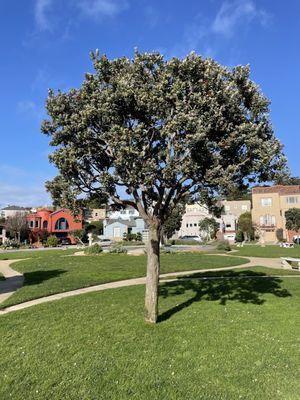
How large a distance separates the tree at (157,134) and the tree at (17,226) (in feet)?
183

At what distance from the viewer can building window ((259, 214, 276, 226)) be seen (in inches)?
2662

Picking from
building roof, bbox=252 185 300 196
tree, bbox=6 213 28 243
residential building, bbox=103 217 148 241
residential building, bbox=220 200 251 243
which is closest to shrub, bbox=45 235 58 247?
tree, bbox=6 213 28 243

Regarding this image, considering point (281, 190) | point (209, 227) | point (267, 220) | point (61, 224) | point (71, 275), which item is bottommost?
point (71, 275)

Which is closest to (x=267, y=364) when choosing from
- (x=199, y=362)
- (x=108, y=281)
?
(x=199, y=362)

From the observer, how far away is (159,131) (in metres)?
8.40

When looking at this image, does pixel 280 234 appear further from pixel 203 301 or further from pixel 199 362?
pixel 199 362

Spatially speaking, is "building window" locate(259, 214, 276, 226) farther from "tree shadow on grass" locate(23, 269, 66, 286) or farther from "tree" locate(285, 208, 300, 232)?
"tree shadow on grass" locate(23, 269, 66, 286)

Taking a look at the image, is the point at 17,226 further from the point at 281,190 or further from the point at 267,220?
the point at 281,190

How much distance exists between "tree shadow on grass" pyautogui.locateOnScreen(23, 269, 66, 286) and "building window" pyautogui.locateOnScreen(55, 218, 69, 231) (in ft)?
173

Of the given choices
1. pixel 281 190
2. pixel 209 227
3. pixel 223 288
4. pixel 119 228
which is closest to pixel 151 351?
pixel 223 288

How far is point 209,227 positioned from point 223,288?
51.2m

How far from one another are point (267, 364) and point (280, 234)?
6288cm

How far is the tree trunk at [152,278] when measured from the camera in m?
8.91

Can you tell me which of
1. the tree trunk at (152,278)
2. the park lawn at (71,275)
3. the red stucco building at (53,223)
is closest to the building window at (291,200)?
the red stucco building at (53,223)
